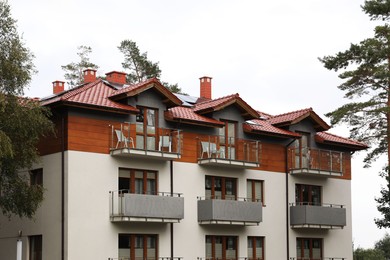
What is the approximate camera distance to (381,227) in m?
47.5

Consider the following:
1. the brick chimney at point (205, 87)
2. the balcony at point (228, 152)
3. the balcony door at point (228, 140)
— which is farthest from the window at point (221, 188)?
the brick chimney at point (205, 87)

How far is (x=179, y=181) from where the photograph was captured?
32.1 metres

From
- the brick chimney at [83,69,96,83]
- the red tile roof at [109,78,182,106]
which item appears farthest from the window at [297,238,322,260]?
the brick chimney at [83,69,96,83]

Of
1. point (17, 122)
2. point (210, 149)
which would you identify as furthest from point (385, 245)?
point (17, 122)

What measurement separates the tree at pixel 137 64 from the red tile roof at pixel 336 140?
17.4 metres

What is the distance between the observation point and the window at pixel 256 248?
34.6m

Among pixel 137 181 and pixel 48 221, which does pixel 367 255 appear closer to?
pixel 137 181

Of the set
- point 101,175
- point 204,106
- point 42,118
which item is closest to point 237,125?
point 204,106

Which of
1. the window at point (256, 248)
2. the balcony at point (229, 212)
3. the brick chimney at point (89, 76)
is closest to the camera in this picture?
the balcony at point (229, 212)

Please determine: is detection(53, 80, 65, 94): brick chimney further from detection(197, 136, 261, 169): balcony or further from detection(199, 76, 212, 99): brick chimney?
detection(197, 136, 261, 169): balcony

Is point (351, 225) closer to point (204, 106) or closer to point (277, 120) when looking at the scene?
point (277, 120)

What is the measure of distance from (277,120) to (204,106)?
4984 millimetres

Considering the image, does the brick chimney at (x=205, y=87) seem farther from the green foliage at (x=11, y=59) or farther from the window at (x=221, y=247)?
the green foliage at (x=11, y=59)

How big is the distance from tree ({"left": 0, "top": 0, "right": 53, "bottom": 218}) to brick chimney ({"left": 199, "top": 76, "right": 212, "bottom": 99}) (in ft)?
38.8
